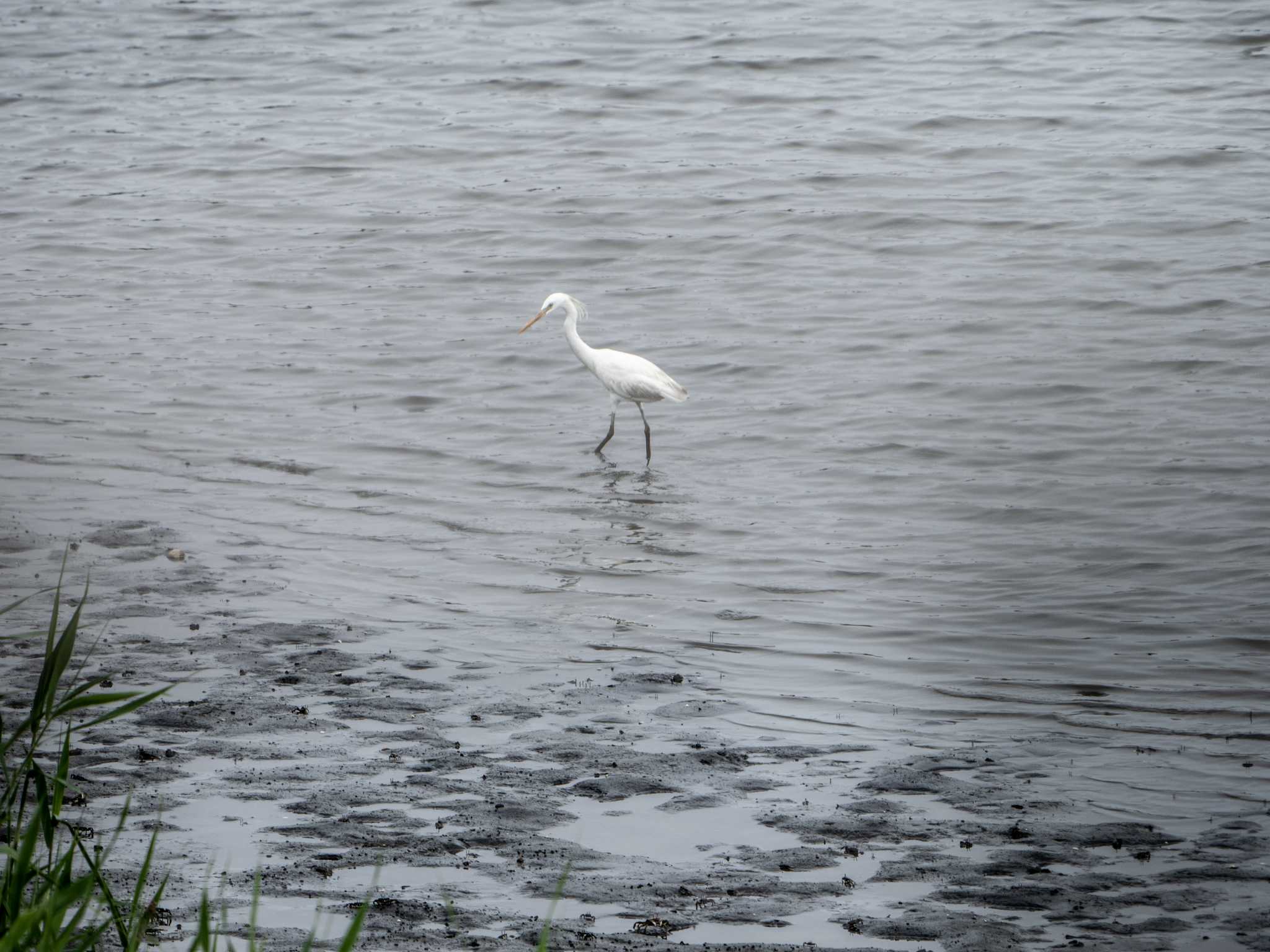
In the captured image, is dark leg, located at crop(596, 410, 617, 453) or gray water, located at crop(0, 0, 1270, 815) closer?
gray water, located at crop(0, 0, 1270, 815)

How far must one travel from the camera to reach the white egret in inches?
414

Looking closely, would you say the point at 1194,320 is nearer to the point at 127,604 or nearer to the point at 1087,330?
the point at 1087,330

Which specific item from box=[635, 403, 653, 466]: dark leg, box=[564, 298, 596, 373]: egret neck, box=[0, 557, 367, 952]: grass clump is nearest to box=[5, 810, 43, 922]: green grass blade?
box=[0, 557, 367, 952]: grass clump

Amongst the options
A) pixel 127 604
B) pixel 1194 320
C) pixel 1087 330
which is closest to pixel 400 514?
pixel 127 604

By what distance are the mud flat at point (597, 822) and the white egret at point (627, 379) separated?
4237 mm

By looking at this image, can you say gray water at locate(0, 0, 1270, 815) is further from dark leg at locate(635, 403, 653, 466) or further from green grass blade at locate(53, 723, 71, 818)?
green grass blade at locate(53, 723, 71, 818)

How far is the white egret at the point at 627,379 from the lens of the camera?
10.5 metres

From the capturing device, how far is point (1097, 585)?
790cm

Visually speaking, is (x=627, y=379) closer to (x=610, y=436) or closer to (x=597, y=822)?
(x=610, y=436)

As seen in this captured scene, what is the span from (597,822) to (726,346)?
795 centimetres

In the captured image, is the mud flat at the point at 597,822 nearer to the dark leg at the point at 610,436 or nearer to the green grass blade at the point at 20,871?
the green grass blade at the point at 20,871

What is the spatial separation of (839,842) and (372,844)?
1.43m

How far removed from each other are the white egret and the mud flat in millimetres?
4237

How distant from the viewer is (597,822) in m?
4.94
